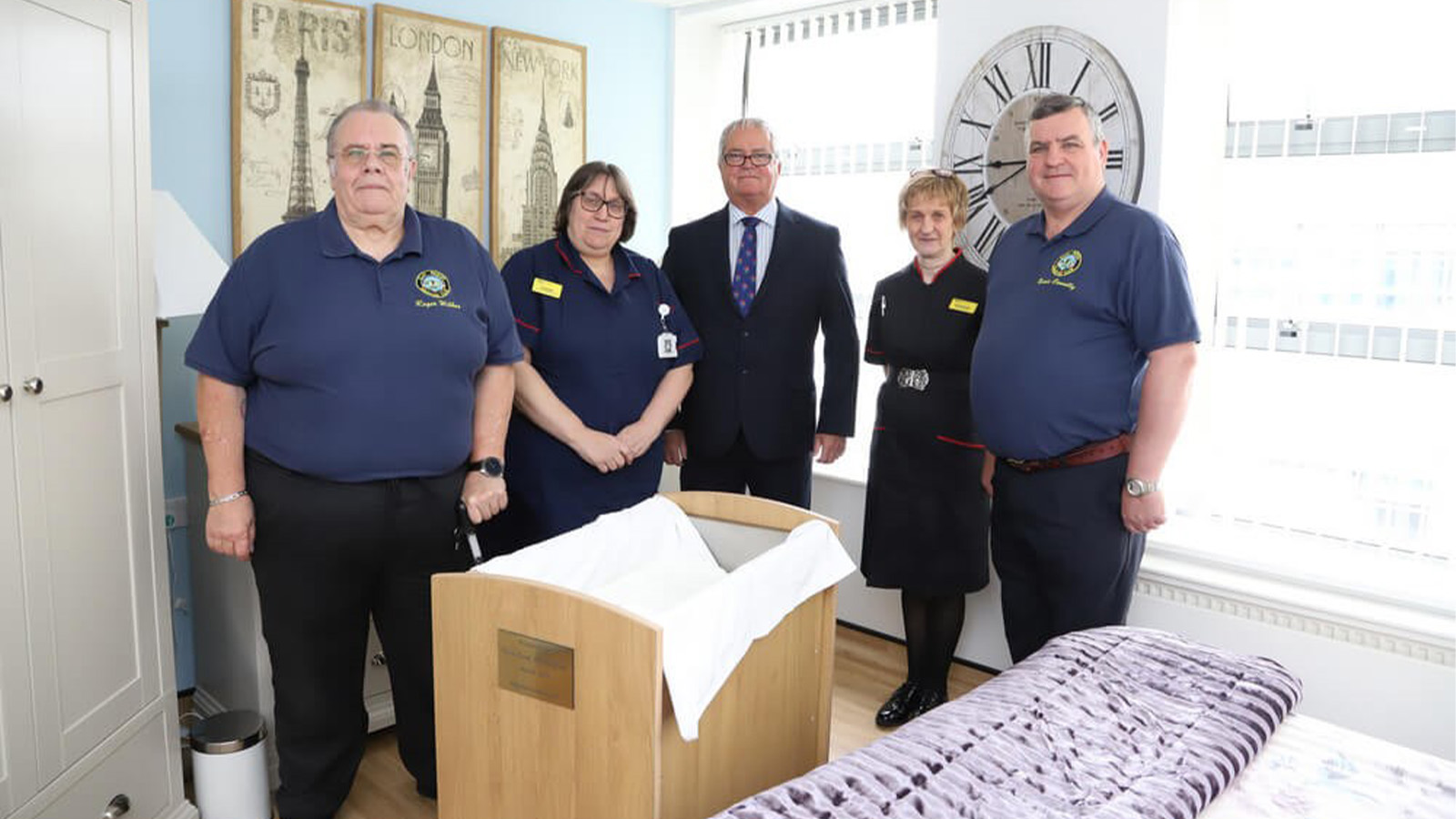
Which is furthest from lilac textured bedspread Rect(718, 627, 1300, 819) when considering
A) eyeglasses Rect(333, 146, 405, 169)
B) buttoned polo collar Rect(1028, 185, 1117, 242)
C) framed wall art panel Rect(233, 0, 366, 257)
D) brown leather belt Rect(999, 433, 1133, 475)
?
framed wall art panel Rect(233, 0, 366, 257)

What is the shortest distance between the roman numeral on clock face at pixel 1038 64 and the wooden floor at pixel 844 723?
1771mm

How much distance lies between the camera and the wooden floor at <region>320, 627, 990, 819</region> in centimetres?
244

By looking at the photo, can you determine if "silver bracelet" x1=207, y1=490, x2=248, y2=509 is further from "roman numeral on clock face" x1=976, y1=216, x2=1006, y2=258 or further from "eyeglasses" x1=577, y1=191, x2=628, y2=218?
"roman numeral on clock face" x1=976, y1=216, x2=1006, y2=258

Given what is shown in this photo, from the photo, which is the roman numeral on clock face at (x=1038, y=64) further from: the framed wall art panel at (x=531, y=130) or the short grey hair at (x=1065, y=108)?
the framed wall art panel at (x=531, y=130)

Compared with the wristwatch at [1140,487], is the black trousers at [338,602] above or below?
below

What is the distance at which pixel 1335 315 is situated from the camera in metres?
2.65

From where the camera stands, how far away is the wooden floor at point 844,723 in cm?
244

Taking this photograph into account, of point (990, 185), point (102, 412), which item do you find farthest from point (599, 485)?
point (990, 185)

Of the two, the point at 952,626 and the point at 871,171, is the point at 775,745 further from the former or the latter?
the point at 871,171

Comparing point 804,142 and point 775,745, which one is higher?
point 804,142

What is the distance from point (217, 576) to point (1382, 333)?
2.98m

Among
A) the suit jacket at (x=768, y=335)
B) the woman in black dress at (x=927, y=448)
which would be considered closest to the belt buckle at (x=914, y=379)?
the woman in black dress at (x=927, y=448)

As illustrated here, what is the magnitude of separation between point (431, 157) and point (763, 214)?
1167 millimetres

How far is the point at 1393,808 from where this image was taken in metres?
1.40
